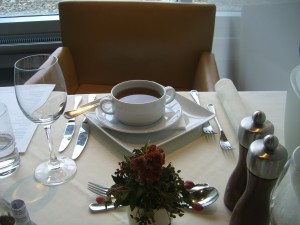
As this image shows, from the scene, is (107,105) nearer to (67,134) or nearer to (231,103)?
(67,134)

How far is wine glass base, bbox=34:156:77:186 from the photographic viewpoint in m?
0.62

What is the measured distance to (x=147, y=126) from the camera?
704 mm

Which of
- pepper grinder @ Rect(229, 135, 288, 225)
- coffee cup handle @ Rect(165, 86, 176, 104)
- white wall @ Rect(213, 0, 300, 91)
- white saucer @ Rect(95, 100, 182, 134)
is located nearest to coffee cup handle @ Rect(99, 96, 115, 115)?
white saucer @ Rect(95, 100, 182, 134)

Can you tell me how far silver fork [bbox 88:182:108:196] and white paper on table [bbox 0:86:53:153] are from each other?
0.58ft

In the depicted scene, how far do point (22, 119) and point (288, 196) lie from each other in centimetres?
62

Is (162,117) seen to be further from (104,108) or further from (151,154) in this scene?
(151,154)

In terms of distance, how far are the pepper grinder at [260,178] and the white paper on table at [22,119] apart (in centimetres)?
37

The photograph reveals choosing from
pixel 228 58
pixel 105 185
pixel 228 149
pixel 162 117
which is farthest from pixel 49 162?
pixel 228 58

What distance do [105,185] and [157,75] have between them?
854 mm

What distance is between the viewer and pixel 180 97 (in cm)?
83

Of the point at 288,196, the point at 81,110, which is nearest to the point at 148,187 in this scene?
the point at 288,196

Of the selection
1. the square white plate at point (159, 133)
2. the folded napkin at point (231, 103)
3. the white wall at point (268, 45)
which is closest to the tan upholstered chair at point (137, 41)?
the white wall at point (268, 45)

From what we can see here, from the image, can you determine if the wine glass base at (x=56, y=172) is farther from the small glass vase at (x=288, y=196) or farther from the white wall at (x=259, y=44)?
the white wall at (x=259, y=44)

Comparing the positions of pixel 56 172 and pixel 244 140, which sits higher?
pixel 244 140
